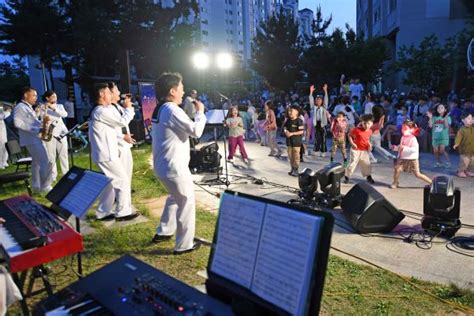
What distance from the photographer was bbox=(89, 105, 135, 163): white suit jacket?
18.8 ft

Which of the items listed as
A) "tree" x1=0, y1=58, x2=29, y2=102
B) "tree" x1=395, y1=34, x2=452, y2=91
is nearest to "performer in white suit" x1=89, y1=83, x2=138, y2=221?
"tree" x1=395, y1=34, x2=452, y2=91

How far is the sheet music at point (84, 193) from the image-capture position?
10.5ft

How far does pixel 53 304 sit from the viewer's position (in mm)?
2055

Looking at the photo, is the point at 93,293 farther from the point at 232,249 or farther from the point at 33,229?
the point at 33,229

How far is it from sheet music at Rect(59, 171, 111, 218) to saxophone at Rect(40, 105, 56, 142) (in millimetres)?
4842

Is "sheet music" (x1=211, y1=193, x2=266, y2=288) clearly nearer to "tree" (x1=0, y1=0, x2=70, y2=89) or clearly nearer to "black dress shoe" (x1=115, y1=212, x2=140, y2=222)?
"black dress shoe" (x1=115, y1=212, x2=140, y2=222)

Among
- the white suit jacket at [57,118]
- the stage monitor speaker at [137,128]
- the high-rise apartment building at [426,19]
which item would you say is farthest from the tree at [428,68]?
the white suit jacket at [57,118]

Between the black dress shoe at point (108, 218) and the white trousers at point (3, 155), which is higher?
the white trousers at point (3, 155)

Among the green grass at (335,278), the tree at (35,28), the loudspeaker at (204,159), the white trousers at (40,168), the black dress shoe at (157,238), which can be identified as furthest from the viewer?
the tree at (35,28)

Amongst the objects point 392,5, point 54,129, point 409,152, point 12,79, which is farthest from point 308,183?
point 12,79

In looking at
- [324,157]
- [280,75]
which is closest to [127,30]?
[280,75]

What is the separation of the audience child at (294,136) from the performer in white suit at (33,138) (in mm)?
5421

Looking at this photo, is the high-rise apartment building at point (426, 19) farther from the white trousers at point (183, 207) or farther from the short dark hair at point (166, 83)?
the white trousers at point (183, 207)

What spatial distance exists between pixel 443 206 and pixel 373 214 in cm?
92
